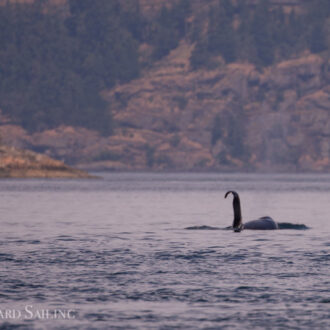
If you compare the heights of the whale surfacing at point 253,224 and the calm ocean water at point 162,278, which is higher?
the whale surfacing at point 253,224

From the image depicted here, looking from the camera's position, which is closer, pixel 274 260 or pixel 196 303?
pixel 196 303

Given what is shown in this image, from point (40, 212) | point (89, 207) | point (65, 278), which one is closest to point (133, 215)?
point (40, 212)

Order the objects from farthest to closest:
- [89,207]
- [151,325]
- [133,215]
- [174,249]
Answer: [89,207]
[133,215]
[174,249]
[151,325]

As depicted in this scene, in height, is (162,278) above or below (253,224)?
below

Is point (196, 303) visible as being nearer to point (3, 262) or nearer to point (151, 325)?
point (151, 325)

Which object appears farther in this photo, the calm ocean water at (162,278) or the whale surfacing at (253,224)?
the whale surfacing at (253,224)

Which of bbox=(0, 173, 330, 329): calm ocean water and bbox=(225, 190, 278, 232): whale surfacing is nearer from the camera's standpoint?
bbox=(0, 173, 330, 329): calm ocean water

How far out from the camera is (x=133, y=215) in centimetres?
8925

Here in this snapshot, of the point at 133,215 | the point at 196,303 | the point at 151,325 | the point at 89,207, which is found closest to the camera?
the point at 151,325

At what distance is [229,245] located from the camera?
54.2m

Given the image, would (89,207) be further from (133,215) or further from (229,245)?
(229,245)

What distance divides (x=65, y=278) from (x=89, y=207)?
65980 mm

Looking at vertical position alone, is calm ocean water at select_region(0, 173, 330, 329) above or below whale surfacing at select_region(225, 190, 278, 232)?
below

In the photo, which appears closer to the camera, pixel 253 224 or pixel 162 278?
pixel 162 278
